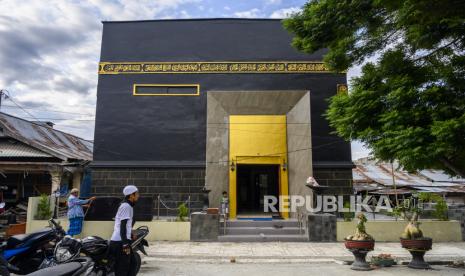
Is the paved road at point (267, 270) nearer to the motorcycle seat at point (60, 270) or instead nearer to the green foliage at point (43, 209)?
the motorcycle seat at point (60, 270)

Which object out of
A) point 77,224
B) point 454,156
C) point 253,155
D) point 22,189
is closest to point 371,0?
point 454,156

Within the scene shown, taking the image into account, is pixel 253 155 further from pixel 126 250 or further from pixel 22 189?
pixel 22 189

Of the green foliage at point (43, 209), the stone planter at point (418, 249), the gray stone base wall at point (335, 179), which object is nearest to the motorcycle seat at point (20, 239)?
the green foliage at point (43, 209)

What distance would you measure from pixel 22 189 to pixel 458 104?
1855 centimetres

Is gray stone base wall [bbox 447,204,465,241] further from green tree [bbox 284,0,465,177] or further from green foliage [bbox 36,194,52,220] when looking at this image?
green foliage [bbox 36,194,52,220]

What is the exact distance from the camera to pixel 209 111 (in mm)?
14742

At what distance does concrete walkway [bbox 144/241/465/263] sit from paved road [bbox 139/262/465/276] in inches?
19.0

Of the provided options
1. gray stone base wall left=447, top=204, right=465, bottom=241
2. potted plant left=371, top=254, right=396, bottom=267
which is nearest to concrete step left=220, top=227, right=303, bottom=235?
potted plant left=371, top=254, right=396, bottom=267

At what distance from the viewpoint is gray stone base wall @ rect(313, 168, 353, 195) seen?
1407cm

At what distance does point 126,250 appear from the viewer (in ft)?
16.6

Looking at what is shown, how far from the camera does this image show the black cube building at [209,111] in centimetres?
1436

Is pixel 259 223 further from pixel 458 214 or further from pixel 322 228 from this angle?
pixel 458 214

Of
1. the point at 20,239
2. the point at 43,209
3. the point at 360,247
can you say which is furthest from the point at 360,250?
the point at 43,209

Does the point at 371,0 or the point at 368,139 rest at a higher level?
the point at 371,0
